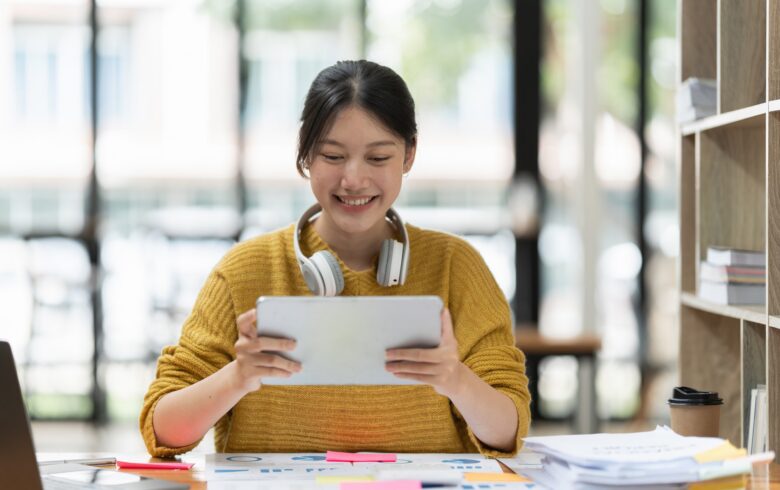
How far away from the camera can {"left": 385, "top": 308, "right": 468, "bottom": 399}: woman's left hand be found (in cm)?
150

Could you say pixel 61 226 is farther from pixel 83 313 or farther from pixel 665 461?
pixel 665 461

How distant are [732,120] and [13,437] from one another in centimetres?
155

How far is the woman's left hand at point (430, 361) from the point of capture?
150cm

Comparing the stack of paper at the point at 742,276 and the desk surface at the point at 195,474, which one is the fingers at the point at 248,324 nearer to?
the desk surface at the point at 195,474

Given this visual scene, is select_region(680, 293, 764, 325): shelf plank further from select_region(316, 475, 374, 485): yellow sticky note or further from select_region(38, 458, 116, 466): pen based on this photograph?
select_region(38, 458, 116, 466): pen

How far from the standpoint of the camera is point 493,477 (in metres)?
1.59

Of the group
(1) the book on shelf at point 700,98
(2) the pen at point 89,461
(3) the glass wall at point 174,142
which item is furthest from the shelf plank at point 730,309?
(3) the glass wall at point 174,142

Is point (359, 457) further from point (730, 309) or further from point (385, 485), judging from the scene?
point (730, 309)

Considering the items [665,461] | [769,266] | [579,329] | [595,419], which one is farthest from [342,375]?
[579,329]

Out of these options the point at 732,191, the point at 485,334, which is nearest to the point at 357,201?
the point at 485,334

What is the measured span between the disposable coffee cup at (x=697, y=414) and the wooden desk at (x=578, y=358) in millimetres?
2462

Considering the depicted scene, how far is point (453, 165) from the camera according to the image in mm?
5699

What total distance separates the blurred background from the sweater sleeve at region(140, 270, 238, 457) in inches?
147

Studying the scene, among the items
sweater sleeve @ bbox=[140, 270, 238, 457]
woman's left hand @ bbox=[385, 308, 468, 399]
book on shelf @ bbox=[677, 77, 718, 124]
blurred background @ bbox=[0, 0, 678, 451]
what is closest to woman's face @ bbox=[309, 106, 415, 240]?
sweater sleeve @ bbox=[140, 270, 238, 457]
